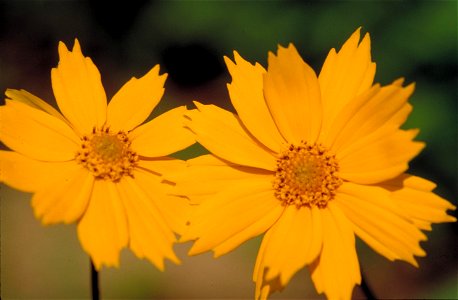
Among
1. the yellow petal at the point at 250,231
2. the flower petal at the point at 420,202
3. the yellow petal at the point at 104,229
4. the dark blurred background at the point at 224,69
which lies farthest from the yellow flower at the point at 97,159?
the dark blurred background at the point at 224,69

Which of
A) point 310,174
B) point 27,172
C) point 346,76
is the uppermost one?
point 346,76

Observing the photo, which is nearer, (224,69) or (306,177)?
(306,177)

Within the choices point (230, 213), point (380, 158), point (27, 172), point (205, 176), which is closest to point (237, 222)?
point (230, 213)

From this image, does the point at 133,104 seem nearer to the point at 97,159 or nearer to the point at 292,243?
the point at 97,159

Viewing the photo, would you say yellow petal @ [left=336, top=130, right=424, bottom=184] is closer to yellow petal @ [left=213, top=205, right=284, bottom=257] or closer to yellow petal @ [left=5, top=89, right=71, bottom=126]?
yellow petal @ [left=213, top=205, right=284, bottom=257]

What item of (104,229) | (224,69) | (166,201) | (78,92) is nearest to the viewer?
(104,229)

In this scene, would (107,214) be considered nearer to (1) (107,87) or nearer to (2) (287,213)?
(2) (287,213)

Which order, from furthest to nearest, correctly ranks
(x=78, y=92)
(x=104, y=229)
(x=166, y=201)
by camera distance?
1. (x=78, y=92)
2. (x=166, y=201)
3. (x=104, y=229)

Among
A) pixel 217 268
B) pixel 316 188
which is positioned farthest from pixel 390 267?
pixel 316 188
